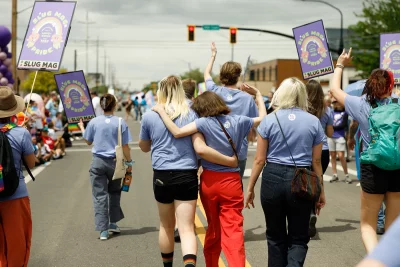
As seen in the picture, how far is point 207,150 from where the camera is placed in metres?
5.55

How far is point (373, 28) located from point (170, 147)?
44579 millimetres

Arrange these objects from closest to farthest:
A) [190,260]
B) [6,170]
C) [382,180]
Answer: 1. [6,170]
2. [190,260]
3. [382,180]

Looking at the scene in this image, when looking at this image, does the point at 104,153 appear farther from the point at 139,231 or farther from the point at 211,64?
the point at 211,64

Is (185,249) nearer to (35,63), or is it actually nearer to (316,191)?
(316,191)

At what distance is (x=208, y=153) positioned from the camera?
218 inches

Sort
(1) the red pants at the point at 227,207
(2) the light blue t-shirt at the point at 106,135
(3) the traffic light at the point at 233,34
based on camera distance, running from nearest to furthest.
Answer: (1) the red pants at the point at 227,207 < (2) the light blue t-shirt at the point at 106,135 < (3) the traffic light at the point at 233,34

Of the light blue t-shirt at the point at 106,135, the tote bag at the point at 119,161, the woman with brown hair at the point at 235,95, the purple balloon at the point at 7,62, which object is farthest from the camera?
the purple balloon at the point at 7,62

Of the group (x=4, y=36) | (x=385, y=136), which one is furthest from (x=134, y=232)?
(x=4, y=36)

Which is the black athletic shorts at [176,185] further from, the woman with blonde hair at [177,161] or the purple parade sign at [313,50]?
the purple parade sign at [313,50]

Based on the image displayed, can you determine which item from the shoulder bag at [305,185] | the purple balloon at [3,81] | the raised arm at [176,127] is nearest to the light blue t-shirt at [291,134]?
the shoulder bag at [305,185]

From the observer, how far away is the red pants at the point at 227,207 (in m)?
5.55

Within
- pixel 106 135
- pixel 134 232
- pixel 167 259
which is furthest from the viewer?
pixel 134 232

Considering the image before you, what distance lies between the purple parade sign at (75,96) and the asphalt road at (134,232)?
151 centimetres

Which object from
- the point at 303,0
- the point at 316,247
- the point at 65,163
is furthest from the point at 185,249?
the point at 303,0
